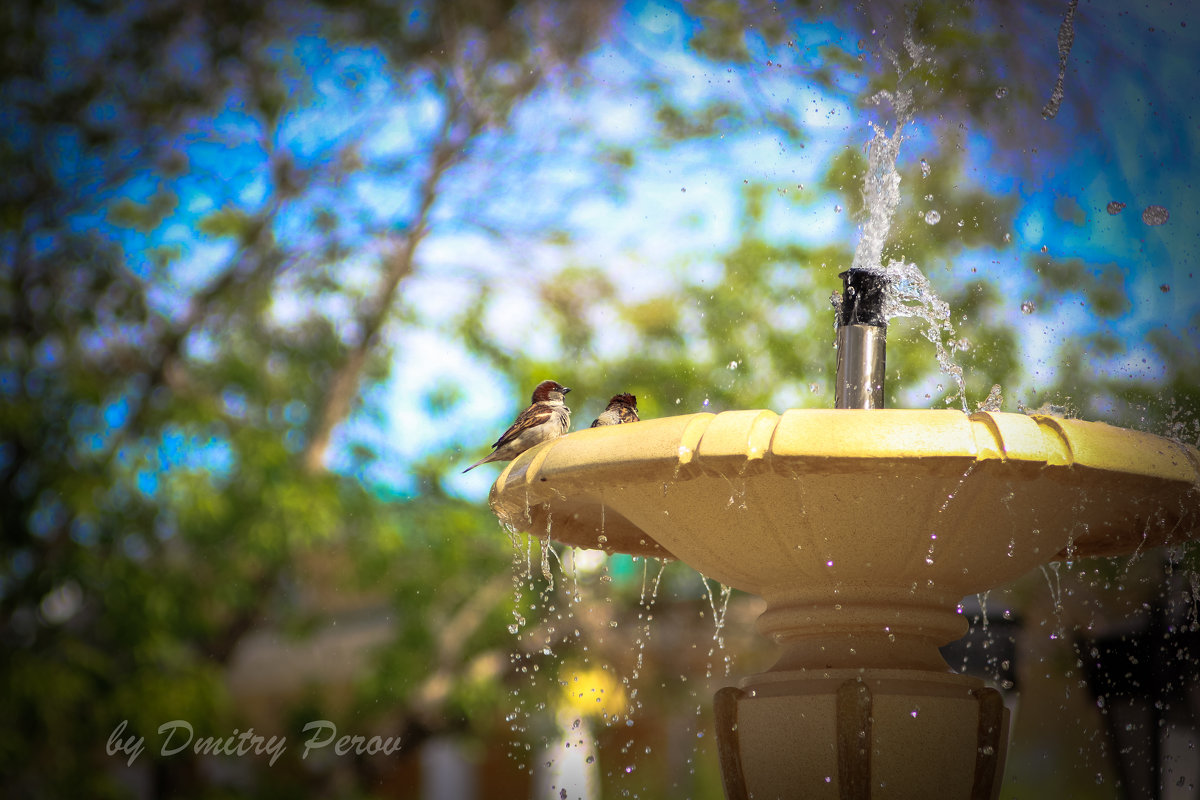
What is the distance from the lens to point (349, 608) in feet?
38.4

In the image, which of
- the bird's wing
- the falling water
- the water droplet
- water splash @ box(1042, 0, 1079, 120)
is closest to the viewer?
the bird's wing

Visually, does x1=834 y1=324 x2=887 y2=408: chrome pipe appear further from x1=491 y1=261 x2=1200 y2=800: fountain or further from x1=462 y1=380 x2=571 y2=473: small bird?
x1=462 y1=380 x2=571 y2=473: small bird

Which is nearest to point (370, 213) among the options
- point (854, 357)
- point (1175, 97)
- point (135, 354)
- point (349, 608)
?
point (135, 354)

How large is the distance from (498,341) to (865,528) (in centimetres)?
697

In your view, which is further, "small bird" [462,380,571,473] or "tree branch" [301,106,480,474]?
"tree branch" [301,106,480,474]

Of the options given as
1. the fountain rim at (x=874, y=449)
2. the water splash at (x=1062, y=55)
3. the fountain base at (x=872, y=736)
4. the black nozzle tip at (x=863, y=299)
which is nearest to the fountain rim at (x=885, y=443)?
the fountain rim at (x=874, y=449)

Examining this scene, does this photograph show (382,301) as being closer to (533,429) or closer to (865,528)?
(533,429)

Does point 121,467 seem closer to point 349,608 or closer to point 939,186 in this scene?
point 349,608

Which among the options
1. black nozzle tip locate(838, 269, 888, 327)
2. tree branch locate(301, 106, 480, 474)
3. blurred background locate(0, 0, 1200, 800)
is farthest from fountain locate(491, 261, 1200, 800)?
tree branch locate(301, 106, 480, 474)

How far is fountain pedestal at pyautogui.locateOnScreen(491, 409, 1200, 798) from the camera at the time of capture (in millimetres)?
2227

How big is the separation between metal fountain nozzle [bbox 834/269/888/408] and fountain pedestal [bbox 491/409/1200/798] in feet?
1.64

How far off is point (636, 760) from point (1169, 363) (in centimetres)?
615

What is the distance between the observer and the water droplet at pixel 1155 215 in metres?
7.03

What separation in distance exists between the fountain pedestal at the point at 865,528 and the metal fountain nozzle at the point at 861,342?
50cm
